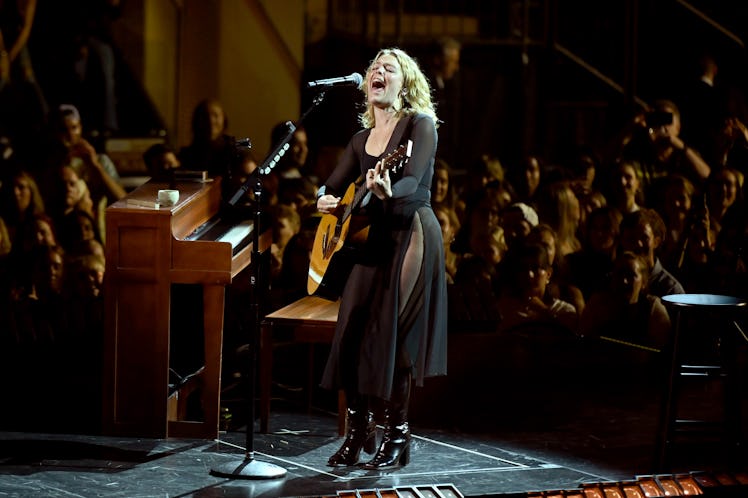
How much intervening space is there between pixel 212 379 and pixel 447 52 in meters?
5.77

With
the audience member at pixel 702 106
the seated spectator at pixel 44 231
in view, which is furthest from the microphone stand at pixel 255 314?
the audience member at pixel 702 106

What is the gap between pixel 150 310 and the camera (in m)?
5.73

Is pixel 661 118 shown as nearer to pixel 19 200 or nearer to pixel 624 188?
pixel 624 188

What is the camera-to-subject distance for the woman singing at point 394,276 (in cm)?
508

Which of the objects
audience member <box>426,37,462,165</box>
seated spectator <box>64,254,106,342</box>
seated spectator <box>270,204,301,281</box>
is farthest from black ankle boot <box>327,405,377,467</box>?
audience member <box>426,37,462,165</box>

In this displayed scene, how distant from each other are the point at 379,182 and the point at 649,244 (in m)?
3.14

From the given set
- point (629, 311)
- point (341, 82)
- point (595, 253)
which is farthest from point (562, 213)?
point (341, 82)

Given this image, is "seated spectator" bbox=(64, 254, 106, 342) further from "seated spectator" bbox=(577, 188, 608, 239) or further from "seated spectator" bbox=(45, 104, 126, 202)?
"seated spectator" bbox=(577, 188, 608, 239)

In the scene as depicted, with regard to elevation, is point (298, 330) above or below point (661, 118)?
below

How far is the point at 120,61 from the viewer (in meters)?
11.3

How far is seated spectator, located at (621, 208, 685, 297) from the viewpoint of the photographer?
7355 mm

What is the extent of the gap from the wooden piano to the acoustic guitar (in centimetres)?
53

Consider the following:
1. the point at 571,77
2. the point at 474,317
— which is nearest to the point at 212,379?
the point at 474,317

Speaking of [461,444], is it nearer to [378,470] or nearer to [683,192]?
[378,470]
